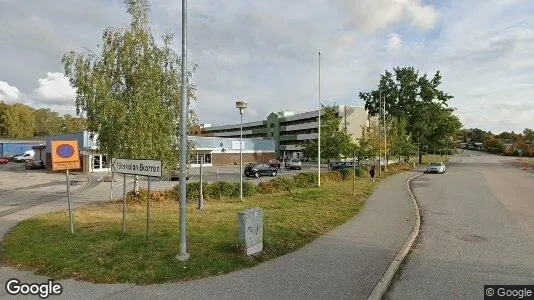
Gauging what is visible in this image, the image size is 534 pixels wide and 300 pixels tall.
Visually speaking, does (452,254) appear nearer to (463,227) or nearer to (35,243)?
(463,227)

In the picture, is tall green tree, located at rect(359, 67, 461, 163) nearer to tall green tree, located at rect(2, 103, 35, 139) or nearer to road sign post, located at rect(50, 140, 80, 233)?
road sign post, located at rect(50, 140, 80, 233)

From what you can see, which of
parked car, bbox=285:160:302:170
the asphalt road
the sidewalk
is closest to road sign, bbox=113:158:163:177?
the sidewalk

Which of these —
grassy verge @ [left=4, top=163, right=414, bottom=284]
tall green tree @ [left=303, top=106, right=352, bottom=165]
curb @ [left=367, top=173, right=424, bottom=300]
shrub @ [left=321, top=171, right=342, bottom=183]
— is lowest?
curb @ [left=367, top=173, right=424, bottom=300]

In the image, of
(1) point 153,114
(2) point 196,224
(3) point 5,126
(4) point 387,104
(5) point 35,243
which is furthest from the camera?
(3) point 5,126

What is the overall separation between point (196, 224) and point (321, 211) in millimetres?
4874

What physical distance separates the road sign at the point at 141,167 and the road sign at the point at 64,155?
6.20 feet

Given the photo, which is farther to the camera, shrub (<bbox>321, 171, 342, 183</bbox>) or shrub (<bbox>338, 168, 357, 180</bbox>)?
shrub (<bbox>338, 168, 357, 180</bbox>)

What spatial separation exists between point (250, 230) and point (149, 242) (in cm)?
265

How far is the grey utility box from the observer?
7.77 meters

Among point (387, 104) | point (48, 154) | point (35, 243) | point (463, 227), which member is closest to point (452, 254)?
point (463, 227)

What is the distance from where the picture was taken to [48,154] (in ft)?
143

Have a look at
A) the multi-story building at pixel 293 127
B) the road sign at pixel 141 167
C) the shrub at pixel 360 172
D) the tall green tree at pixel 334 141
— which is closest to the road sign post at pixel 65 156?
the road sign at pixel 141 167

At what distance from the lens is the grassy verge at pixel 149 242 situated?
7.09 metres

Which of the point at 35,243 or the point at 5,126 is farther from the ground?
the point at 5,126
